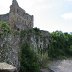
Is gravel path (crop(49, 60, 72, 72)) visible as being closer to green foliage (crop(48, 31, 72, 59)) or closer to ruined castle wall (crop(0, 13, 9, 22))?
green foliage (crop(48, 31, 72, 59))

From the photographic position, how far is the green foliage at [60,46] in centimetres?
3636

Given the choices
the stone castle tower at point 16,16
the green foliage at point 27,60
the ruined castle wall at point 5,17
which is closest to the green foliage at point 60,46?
the stone castle tower at point 16,16

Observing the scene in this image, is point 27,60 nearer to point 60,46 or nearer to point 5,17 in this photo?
point 5,17

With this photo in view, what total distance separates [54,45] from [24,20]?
9.60 m

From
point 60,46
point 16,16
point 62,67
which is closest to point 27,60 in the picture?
point 62,67

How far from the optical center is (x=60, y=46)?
4028 centimetres

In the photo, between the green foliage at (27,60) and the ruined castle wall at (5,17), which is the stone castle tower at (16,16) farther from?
the green foliage at (27,60)

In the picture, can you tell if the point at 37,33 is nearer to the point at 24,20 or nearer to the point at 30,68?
the point at 30,68

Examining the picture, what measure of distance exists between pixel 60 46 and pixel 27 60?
1963cm

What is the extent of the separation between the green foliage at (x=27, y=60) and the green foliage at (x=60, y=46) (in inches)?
509

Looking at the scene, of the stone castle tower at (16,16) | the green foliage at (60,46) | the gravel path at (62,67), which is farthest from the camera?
the stone castle tower at (16,16)

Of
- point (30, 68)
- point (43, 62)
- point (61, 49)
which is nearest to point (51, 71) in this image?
point (43, 62)

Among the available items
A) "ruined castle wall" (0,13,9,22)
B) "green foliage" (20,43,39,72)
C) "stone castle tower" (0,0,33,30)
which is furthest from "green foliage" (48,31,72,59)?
"green foliage" (20,43,39,72)

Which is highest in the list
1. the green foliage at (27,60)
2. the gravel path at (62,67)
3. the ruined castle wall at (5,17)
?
the ruined castle wall at (5,17)
